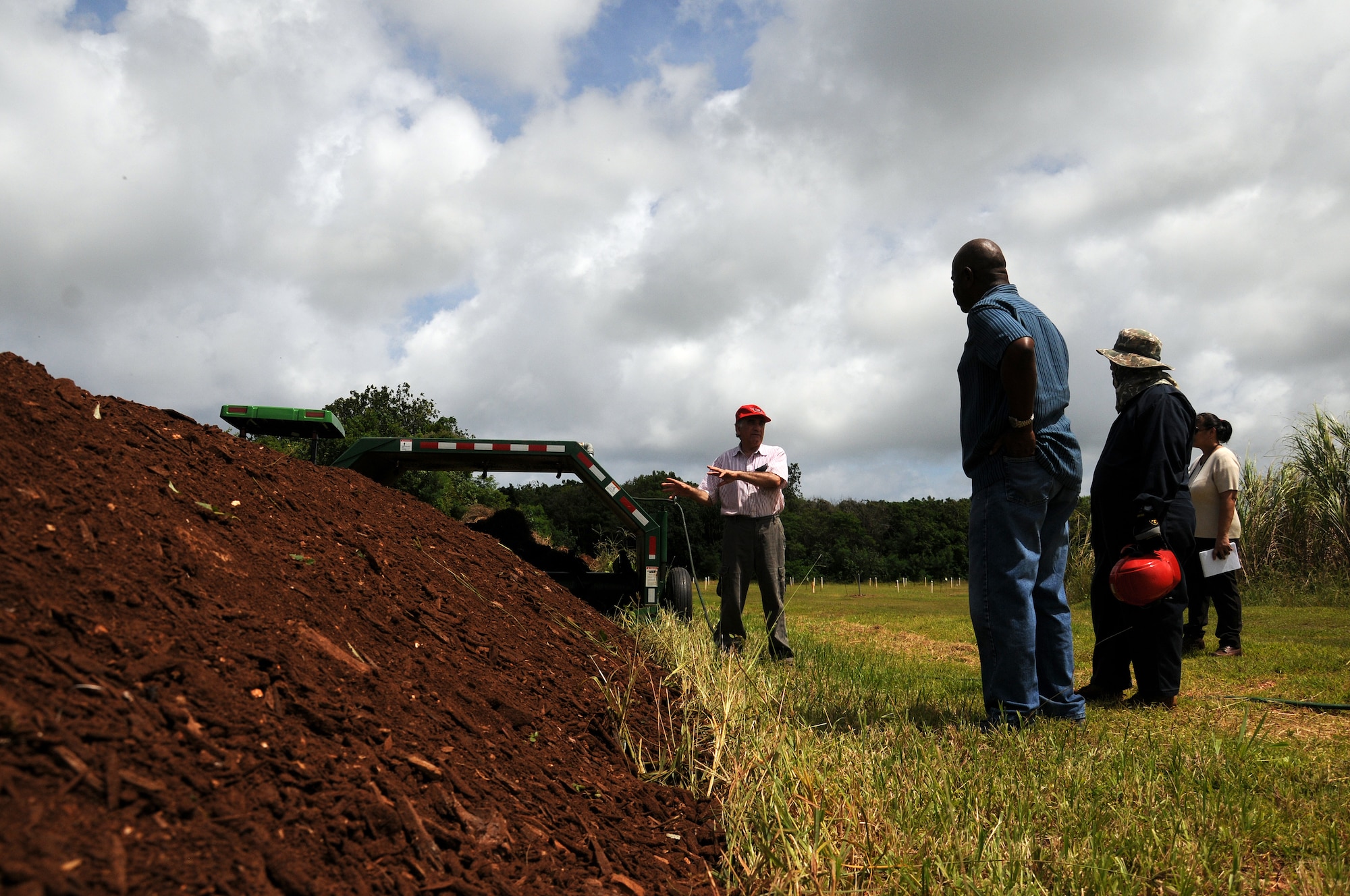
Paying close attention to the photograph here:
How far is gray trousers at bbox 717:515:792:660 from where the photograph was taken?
6.20 meters

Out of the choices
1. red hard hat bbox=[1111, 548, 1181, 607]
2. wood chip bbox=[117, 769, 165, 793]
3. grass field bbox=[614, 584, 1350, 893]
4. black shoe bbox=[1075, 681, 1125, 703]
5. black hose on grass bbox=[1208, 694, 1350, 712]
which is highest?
red hard hat bbox=[1111, 548, 1181, 607]

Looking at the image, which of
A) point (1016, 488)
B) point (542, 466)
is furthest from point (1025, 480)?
point (542, 466)

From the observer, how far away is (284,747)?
1875mm

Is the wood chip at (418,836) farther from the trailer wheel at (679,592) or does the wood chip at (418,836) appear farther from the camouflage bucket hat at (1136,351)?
the trailer wheel at (679,592)

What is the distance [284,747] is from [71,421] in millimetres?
Result: 1730

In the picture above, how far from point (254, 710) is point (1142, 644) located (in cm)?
432

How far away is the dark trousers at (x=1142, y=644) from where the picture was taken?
439 cm

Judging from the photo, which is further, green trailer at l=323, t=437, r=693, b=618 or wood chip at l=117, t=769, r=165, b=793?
green trailer at l=323, t=437, r=693, b=618

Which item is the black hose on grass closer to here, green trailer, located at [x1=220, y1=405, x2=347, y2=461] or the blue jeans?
the blue jeans

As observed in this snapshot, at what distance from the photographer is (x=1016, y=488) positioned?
3611 mm

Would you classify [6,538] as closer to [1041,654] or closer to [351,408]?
[1041,654]

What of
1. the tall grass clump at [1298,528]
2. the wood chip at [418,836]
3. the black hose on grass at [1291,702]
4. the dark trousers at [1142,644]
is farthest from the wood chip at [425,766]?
the tall grass clump at [1298,528]

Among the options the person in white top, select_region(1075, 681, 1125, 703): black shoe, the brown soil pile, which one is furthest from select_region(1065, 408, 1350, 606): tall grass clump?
the brown soil pile

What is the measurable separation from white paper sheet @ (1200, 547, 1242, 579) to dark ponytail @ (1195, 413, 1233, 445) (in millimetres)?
1053
